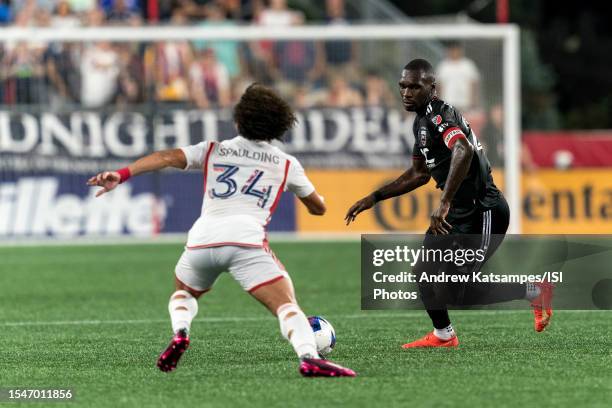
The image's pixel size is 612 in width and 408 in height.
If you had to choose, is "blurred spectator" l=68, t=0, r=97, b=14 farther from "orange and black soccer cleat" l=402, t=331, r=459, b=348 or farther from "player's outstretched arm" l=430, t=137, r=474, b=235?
"player's outstretched arm" l=430, t=137, r=474, b=235

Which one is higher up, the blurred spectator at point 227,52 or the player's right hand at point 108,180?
the player's right hand at point 108,180

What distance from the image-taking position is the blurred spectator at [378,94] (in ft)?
71.4

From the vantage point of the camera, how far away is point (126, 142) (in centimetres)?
2125

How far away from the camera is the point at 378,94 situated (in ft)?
71.4

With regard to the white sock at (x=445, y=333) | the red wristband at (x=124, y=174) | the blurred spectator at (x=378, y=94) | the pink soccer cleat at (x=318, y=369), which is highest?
the red wristband at (x=124, y=174)

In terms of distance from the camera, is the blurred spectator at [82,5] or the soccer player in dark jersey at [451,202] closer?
the soccer player in dark jersey at [451,202]

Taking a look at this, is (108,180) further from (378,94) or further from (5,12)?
(5,12)

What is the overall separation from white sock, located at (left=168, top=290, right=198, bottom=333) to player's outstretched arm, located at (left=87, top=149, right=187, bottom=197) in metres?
0.79

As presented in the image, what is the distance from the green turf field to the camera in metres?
7.38

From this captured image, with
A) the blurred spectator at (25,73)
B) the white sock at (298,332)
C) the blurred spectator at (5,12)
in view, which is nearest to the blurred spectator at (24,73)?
the blurred spectator at (25,73)

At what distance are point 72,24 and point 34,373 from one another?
1494cm

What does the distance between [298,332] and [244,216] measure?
75 cm

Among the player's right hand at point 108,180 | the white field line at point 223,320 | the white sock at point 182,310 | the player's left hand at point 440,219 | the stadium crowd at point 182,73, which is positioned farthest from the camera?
the stadium crowd at point 182,73

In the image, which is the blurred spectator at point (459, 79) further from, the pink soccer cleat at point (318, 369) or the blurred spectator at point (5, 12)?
the pink soccer cleat at point (318, 369)
